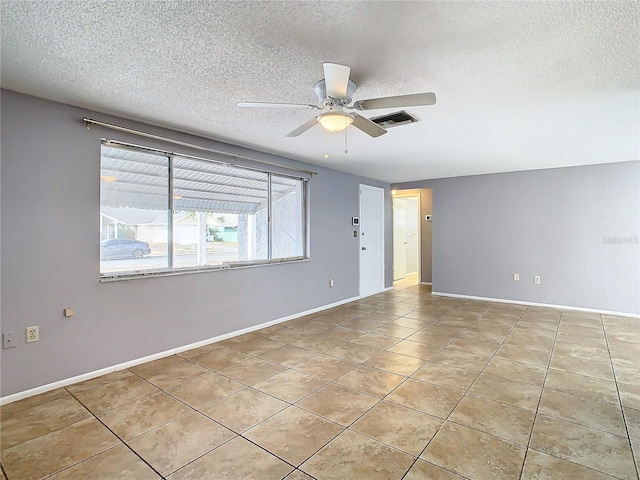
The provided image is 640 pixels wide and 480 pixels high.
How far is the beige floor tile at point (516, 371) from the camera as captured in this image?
273 centimetres

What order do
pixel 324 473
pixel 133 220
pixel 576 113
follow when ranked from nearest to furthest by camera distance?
pixel 324 473, pixel 576 113, pixel 133 220

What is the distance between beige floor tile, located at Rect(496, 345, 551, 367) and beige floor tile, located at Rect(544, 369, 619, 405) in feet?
0.80

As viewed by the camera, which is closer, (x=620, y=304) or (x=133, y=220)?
(x=133, y=220)

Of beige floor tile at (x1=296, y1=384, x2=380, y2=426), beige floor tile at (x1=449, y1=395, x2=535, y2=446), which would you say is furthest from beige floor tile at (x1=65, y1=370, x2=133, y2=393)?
beige floor tile at (x1=449, y1=395, x2=535, y2=446)

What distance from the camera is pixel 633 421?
212 centimetres

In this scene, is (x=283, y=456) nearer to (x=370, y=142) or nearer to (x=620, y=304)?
(x=370, y=142)

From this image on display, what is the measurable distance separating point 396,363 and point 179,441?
1.92m

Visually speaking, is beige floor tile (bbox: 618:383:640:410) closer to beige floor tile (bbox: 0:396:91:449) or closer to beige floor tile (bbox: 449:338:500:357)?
beige floor tile (bbox: 449:338:500:357)

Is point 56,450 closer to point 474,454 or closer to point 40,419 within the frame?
point 40,419

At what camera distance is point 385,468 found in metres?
1.71

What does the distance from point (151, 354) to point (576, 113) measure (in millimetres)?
4499

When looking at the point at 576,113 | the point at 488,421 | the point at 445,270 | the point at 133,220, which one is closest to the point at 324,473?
the point at 488,421

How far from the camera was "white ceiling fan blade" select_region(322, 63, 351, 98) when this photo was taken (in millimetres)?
1731

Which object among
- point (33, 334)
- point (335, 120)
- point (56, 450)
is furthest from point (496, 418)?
point (33, 334)
